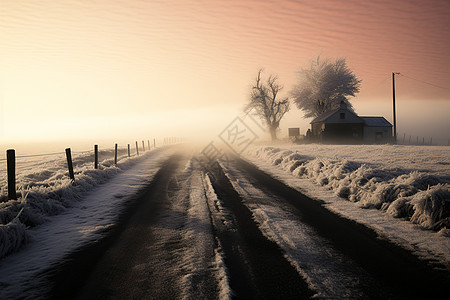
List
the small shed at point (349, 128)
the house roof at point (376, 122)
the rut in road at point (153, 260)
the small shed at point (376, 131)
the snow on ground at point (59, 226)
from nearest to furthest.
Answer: the rut in road at point (153, 260) → the snow on ground at point (59, 226) → the small shed at point (349, 128) → the small shed at point (376, 131) → the house roof at point (376, 122)

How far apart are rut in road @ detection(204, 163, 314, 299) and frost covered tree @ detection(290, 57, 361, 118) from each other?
46.6 metres

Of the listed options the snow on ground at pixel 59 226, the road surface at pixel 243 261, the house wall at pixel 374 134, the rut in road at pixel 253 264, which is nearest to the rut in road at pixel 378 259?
the road surface at pixel 243 261

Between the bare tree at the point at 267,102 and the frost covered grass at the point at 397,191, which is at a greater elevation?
the bare tree at the point at 267,102

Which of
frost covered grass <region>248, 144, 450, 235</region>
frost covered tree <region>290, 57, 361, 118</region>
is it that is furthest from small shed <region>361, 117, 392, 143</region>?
frost covered grass <region>248, 144, 450, 235</region>

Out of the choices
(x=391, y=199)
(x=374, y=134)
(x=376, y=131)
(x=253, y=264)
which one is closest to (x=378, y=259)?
(x=253, y=264)

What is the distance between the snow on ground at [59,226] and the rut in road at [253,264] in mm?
2707

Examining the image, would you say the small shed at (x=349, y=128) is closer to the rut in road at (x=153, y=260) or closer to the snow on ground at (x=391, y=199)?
the snow on ground at (x=391, y=199)

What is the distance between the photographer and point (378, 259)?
3.88 m

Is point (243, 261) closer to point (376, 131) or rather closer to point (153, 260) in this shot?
point (153, 260)

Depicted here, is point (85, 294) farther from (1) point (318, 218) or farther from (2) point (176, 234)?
(1) point (318, 218)

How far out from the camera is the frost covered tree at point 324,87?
151 ft

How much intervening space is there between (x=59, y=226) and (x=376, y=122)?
4674cm

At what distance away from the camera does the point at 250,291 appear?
10.0ft

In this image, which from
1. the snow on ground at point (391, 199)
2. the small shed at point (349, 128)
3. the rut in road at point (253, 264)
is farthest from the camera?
the small shed at point (349, 128)
